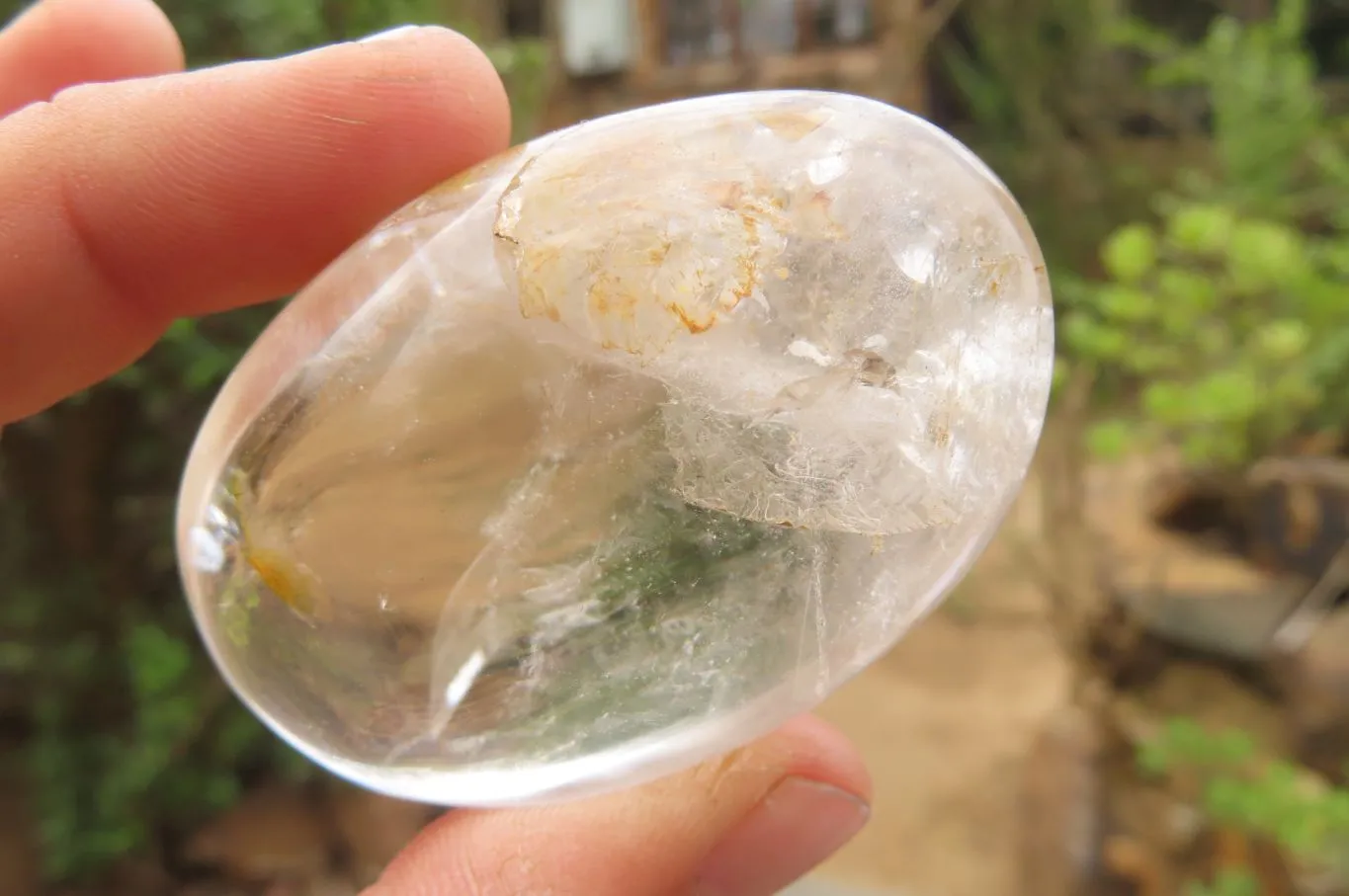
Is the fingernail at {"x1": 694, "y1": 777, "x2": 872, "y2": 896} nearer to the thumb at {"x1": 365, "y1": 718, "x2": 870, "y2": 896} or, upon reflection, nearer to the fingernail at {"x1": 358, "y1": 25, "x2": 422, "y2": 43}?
the thumb at {"x1": 365, "y1": 718, "x2": 870, "y2": 896}

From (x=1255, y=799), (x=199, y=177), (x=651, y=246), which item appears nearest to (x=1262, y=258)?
(x=1255, y=799)

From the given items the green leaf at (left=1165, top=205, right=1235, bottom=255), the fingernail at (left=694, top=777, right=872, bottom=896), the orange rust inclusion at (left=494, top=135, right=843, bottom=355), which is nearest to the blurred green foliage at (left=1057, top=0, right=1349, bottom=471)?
the green leaf at (left=1165, top=205, right=1235, bottom=255)

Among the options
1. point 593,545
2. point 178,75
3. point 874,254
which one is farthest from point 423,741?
point 178,75

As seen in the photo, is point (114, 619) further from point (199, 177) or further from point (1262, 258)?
point (1262, 258)

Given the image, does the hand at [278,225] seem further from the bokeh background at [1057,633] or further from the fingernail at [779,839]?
the bokeh background at [1057,633]

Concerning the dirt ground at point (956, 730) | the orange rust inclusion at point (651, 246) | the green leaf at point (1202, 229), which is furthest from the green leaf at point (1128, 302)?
the orange rust inclusion at point (651, 246)

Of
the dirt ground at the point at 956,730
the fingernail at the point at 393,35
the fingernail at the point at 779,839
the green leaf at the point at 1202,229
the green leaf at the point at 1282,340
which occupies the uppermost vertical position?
the fingernail at the point at 393,35

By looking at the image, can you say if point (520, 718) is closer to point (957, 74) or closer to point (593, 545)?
point (593, 545)
